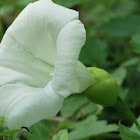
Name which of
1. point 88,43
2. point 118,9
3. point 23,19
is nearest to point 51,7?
point 23,19

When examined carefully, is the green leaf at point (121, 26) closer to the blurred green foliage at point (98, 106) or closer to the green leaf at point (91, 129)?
the blurred green foliage at point (98, 106)

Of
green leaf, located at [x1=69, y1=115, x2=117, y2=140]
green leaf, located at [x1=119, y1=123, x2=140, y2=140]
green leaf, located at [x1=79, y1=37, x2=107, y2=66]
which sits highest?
green leaf, located at [x1=119, y1=123, x2=140, y2=140]

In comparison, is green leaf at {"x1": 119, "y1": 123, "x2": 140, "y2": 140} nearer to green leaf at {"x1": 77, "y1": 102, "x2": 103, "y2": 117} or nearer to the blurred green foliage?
the blurred green foliage

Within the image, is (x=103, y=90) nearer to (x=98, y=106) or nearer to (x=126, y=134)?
(x=126, y=134)

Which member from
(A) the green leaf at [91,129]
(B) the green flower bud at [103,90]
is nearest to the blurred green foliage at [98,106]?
(A) the green leaf at [91,129]

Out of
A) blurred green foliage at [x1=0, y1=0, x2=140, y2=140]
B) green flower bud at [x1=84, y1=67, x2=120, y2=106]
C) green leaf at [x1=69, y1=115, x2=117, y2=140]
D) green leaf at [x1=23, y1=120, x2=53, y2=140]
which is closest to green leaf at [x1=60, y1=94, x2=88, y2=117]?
blurred green foliage at [x1=0, y1=0, x2=140, y2=140]

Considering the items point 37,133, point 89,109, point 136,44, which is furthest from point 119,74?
point 37,133
